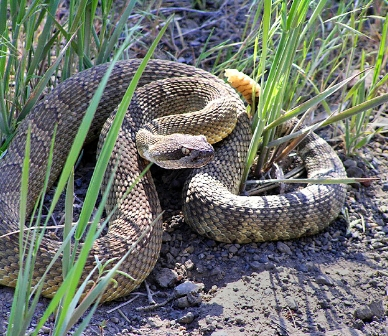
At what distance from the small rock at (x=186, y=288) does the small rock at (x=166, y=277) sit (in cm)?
9

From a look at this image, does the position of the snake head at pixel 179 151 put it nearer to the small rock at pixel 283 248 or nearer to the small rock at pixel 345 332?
the small rock at pixel 283 248

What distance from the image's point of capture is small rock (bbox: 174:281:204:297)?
4020mm

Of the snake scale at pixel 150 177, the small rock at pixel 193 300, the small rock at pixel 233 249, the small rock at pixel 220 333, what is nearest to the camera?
the small rock at pixel 220 333

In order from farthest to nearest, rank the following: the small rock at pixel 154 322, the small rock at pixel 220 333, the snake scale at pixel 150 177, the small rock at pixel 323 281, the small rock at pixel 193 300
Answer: the small rock at pixel 323 281 < the snake scale at pixel 150 177 < the small rock at pixel 193 300 < the small rock at pixel 154 322 < the small rock at pixel 220 333

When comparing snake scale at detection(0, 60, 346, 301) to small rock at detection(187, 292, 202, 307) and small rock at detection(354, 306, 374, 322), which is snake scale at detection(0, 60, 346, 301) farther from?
small rock at detection(354, 306, 374, 322)

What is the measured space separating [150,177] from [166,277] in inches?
37.2

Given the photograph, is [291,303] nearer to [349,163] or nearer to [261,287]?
[261,287]

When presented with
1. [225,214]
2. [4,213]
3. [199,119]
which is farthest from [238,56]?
[4,213]

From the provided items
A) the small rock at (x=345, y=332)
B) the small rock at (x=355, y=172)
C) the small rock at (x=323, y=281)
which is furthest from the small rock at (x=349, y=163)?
the small rock at (x=345, y=332)

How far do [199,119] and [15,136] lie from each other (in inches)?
61.5

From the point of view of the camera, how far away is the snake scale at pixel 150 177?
4.04 m

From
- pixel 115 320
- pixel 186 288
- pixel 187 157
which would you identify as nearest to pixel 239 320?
pixel 186 288

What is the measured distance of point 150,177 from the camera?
477cm

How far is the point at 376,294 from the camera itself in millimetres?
4180
